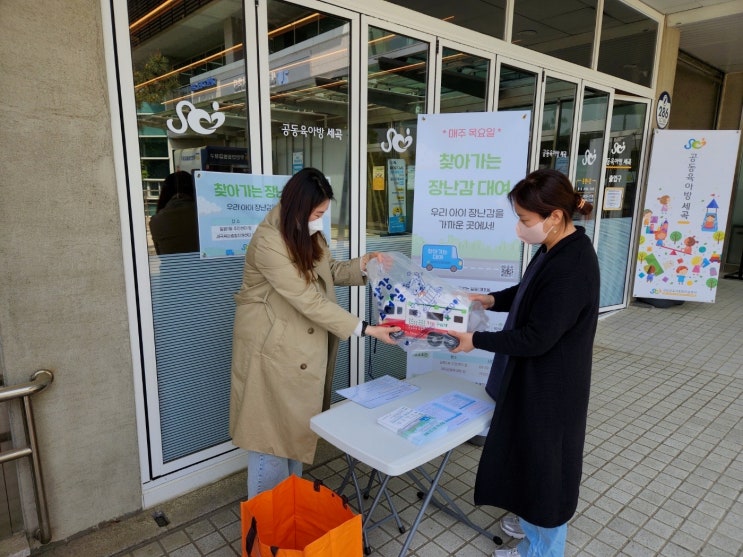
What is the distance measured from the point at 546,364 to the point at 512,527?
1.06m

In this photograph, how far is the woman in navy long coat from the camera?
164 centimetres

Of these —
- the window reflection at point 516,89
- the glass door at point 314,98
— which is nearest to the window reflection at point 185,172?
the glass door at point 314,98

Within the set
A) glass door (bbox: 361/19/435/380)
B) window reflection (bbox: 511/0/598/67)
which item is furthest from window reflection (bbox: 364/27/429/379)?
window reflection (bbox: 511/0/598/67)

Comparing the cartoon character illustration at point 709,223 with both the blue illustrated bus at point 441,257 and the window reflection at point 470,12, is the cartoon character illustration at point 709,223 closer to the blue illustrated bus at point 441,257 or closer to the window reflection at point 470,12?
the window reflection at point 470,12

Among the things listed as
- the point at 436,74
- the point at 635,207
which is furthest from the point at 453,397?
the point at 635,207

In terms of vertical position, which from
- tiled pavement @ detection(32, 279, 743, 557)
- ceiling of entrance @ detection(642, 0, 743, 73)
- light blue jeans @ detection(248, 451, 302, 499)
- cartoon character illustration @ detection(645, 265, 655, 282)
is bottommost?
tiled pavement @ detection(32, 279, 743, 557)

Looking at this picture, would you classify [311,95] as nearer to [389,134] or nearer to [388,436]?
[389,134]

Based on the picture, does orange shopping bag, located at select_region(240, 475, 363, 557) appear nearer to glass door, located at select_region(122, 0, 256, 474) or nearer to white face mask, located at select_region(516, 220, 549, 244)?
glass door, located at select_region(122, 0, 256, 474)

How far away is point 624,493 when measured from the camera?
262cm

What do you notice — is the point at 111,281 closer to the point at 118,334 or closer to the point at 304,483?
the point at 118,334

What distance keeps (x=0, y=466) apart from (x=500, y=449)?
2.19 metres

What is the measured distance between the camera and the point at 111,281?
6.89 feet

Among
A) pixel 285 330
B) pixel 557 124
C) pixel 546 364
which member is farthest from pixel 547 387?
pixel 557 124

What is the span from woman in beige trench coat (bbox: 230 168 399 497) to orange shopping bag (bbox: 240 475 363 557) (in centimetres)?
22
